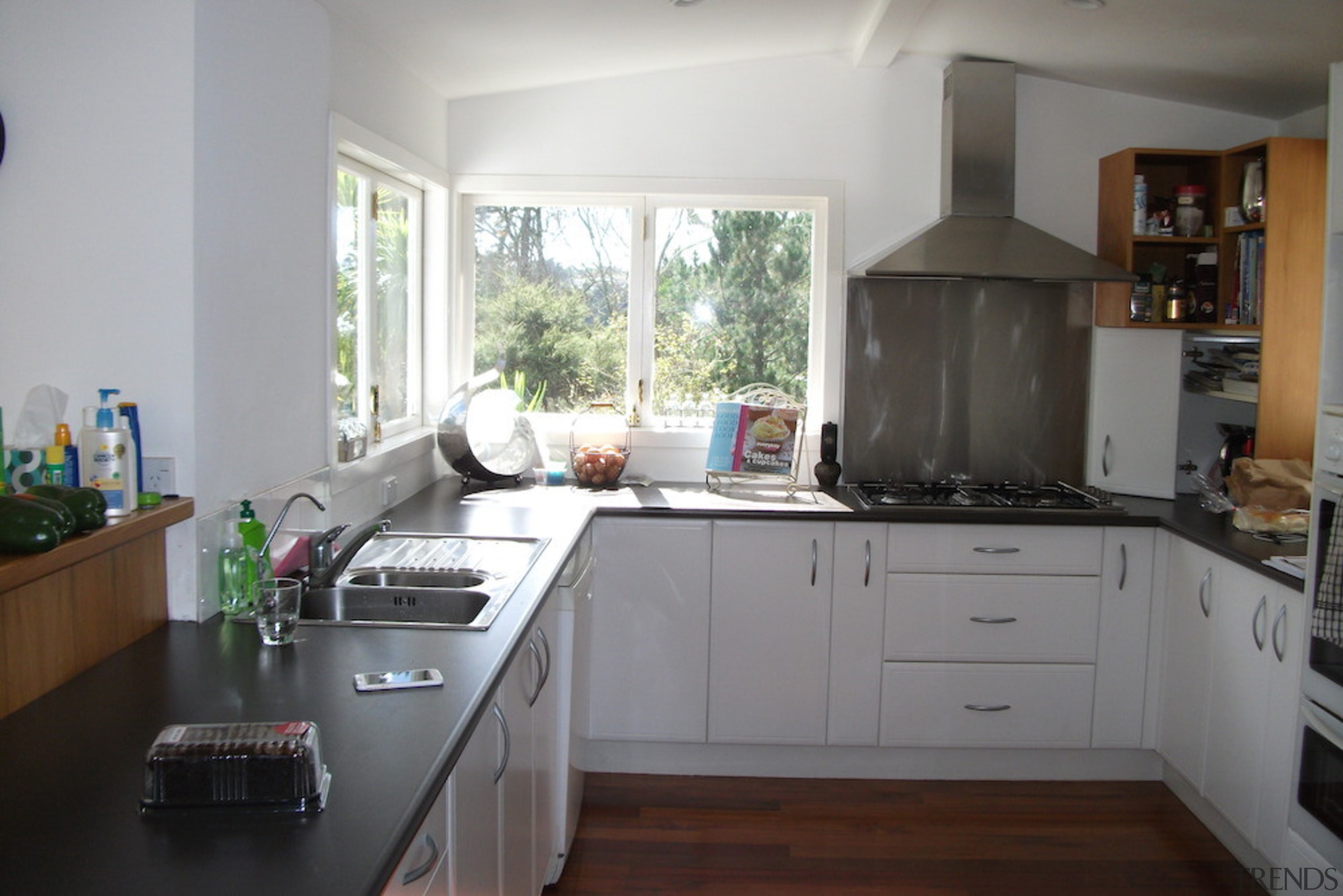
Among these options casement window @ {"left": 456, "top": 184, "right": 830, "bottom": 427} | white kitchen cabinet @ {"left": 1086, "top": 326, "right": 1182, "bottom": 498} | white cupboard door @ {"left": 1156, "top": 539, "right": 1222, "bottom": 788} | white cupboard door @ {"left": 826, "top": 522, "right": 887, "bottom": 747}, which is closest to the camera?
white cupboard door @ {"left": 1156, "top": 539, "right": 1222, "bottom": 788}

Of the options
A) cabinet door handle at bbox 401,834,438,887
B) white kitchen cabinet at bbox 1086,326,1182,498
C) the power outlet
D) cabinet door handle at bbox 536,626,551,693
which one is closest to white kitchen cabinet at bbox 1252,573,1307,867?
white kitchen cabinet at bbox 1086,326,1182,498

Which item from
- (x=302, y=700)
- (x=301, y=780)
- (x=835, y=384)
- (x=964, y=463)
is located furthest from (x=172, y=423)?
(x=964, y=463)

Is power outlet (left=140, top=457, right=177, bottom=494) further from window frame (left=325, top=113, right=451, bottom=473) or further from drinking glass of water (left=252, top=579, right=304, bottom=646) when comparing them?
window frame (left=325, top=113, right=451, bottom=473)

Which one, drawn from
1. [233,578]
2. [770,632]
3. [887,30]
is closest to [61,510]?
[233,578]

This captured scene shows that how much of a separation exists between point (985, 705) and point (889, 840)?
62 centimetres

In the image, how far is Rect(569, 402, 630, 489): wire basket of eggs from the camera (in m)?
3.94

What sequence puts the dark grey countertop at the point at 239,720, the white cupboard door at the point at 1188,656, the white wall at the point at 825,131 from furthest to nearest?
the white wall at the point at 825,131
the white cupboard door at the point at 1188,656
the dark grey countertop at the point at 239,720

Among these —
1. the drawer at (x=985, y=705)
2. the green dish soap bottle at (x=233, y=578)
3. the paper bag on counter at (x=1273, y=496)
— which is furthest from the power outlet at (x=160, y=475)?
the paper bag on counter at (x=1273, y=496)

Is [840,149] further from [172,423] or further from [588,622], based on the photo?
[172,423]

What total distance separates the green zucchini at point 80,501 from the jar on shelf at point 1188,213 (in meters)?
3.46

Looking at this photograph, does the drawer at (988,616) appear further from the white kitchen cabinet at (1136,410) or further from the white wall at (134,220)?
the white wall at (134,220)

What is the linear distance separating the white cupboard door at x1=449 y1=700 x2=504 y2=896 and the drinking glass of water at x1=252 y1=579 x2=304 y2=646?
41 centimetres

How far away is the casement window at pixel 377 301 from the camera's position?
3201 millimetres

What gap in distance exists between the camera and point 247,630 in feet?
6.88
